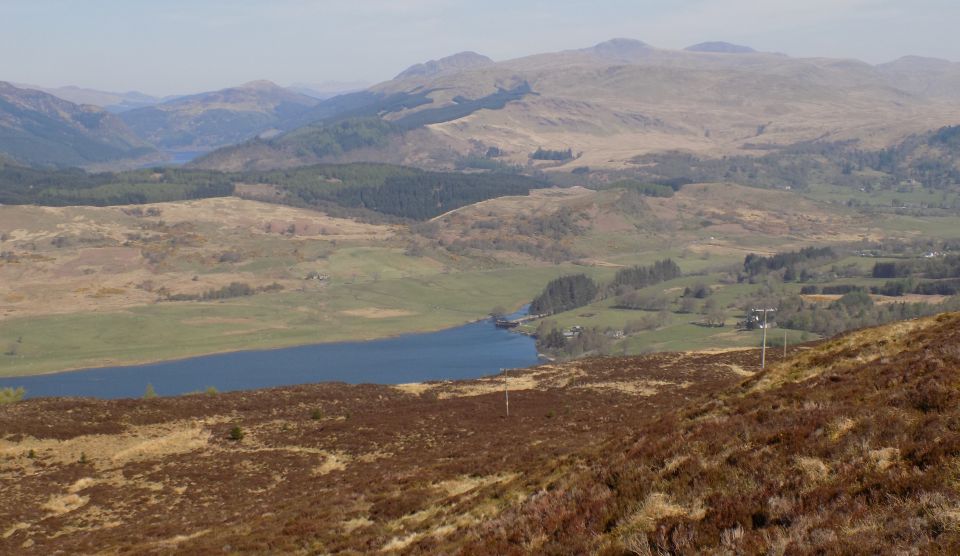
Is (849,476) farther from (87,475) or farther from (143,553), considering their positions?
(87,475)

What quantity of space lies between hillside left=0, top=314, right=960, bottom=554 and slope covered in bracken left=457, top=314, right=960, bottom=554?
0.08 meters

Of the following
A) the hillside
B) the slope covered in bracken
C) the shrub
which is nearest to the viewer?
the slope covered in bracken

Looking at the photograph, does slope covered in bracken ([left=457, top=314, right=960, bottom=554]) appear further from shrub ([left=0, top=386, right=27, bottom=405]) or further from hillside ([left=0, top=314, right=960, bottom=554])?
shrub ([left=0, top=386, right=27, bottom=405])

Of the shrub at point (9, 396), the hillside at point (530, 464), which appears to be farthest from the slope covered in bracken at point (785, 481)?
the shrub at point (9, 396)

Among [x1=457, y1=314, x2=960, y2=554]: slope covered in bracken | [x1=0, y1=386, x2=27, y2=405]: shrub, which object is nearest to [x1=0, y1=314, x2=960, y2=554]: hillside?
[x1=457, y1=314, x2=960, y2=554]: slope covered in bracken

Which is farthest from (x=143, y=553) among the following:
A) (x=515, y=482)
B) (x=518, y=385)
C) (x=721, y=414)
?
(x=518, y=385)

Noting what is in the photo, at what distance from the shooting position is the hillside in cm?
2073

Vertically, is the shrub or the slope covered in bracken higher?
the slope covered in bracken

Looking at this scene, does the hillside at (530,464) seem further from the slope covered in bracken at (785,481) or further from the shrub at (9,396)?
the shrub at (9,396)

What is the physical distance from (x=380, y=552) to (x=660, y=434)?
12201mm

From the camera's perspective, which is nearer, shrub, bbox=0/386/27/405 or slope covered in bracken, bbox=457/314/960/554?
slope covered in bracken, bbox=457/314/960/554

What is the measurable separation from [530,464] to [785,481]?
2218cm

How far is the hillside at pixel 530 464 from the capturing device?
68.0 ft

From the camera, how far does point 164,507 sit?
178 feet
